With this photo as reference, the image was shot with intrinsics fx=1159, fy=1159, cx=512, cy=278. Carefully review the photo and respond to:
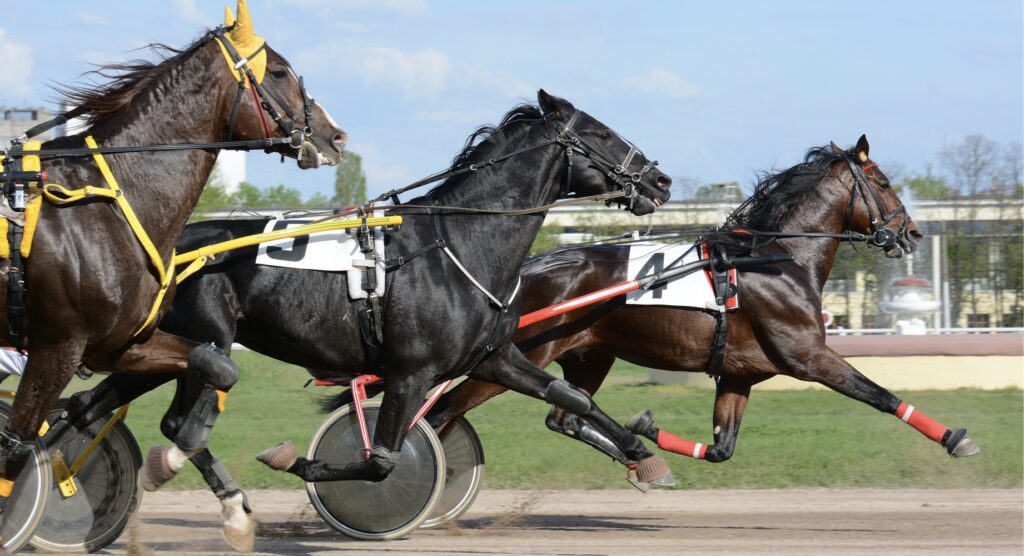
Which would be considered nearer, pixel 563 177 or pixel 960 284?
pixel 563 177

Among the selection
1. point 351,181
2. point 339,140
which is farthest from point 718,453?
point 351,181

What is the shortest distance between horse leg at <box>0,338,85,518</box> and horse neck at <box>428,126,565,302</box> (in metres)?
1.83

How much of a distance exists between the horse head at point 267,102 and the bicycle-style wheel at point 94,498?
1892 mm

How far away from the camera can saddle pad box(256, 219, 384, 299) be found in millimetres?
5316

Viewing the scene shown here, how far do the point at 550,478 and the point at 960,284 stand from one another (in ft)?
45.0

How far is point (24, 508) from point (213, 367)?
1344 mm

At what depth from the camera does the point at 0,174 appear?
424 centimetres

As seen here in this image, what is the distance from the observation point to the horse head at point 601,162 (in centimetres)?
571

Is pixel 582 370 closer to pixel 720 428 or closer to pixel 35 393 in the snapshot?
pixel 720 428

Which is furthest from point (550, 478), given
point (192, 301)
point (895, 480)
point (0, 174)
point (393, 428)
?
point (0, 174)

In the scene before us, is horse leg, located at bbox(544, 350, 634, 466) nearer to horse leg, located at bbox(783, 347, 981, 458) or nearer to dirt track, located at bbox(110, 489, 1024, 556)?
dirt track, located at bbox(110, 489, 1024, 556)

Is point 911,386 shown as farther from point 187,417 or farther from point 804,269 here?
point 187,417

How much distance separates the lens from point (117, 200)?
441 cm

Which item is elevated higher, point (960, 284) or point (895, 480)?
point (960, 284)
